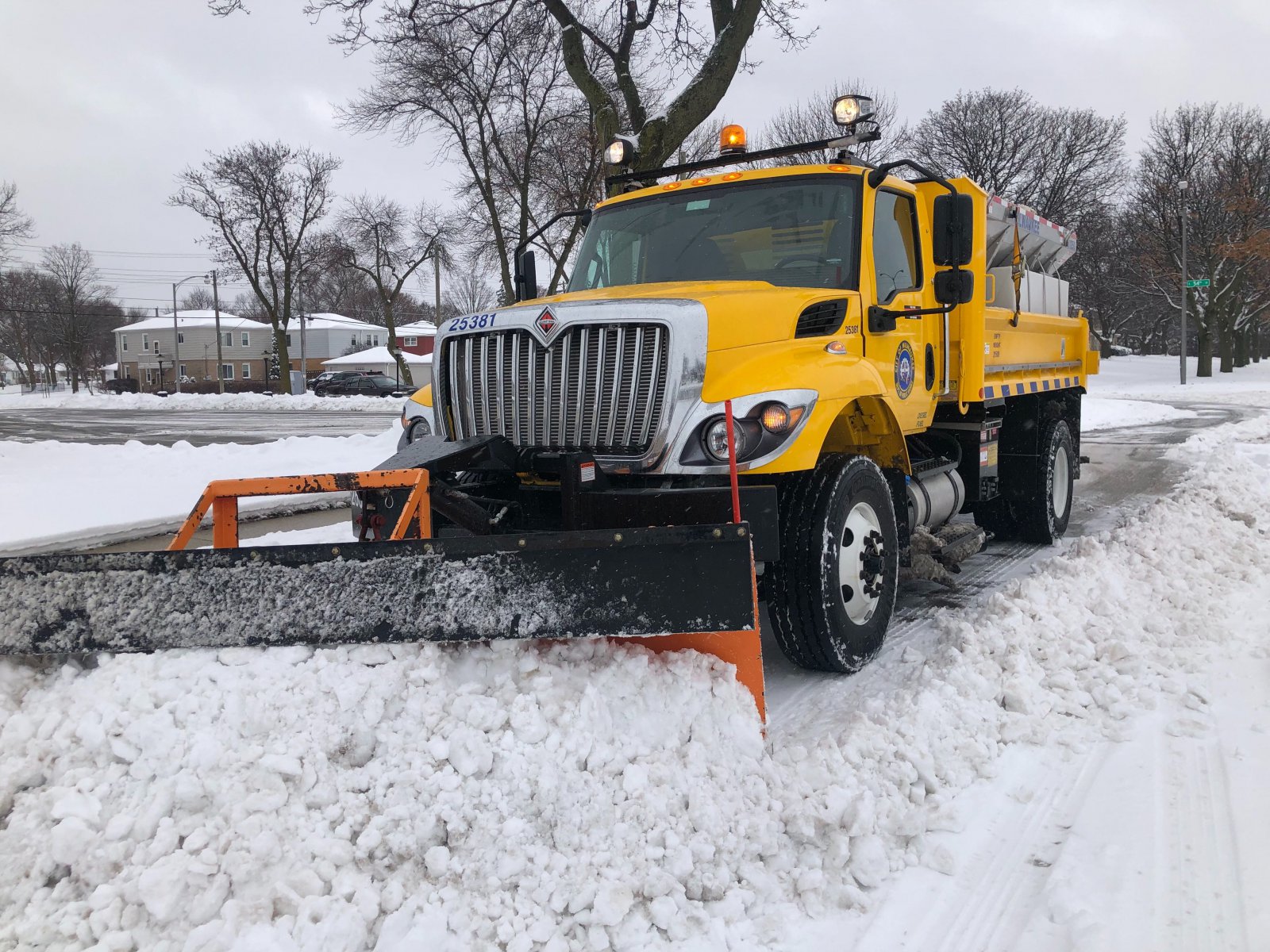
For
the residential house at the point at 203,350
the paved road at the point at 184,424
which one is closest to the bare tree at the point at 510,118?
the paved road at the point at 184,424

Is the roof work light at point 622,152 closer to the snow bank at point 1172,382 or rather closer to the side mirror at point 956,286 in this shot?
the side mirror at point 956,286

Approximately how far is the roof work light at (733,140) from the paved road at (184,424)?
43.4 feet

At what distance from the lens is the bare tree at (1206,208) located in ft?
125

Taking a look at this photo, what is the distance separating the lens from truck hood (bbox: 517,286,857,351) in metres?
3.88

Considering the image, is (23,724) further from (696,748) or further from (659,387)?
(659,387)

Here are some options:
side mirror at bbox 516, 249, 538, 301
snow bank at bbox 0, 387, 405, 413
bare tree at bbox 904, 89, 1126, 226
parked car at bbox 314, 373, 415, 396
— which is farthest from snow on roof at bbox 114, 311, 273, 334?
side mirror at bbox 516, 249, 538, 301

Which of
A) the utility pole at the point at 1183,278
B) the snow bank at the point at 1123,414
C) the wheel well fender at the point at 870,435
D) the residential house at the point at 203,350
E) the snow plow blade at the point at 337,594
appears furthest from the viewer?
the residential house at the point at 203,350

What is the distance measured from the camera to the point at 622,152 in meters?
5.87

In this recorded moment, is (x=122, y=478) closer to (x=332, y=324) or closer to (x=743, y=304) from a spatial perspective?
(x=743, y=304)

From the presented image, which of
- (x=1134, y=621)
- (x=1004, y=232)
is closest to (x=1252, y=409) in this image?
(x=1004, y=232)

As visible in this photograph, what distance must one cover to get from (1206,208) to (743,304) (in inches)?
1734

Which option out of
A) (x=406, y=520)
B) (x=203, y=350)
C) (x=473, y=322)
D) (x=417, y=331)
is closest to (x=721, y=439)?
(x=406, y=520)

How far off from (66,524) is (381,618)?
20.9ft

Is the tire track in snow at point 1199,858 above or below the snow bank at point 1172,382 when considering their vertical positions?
below
